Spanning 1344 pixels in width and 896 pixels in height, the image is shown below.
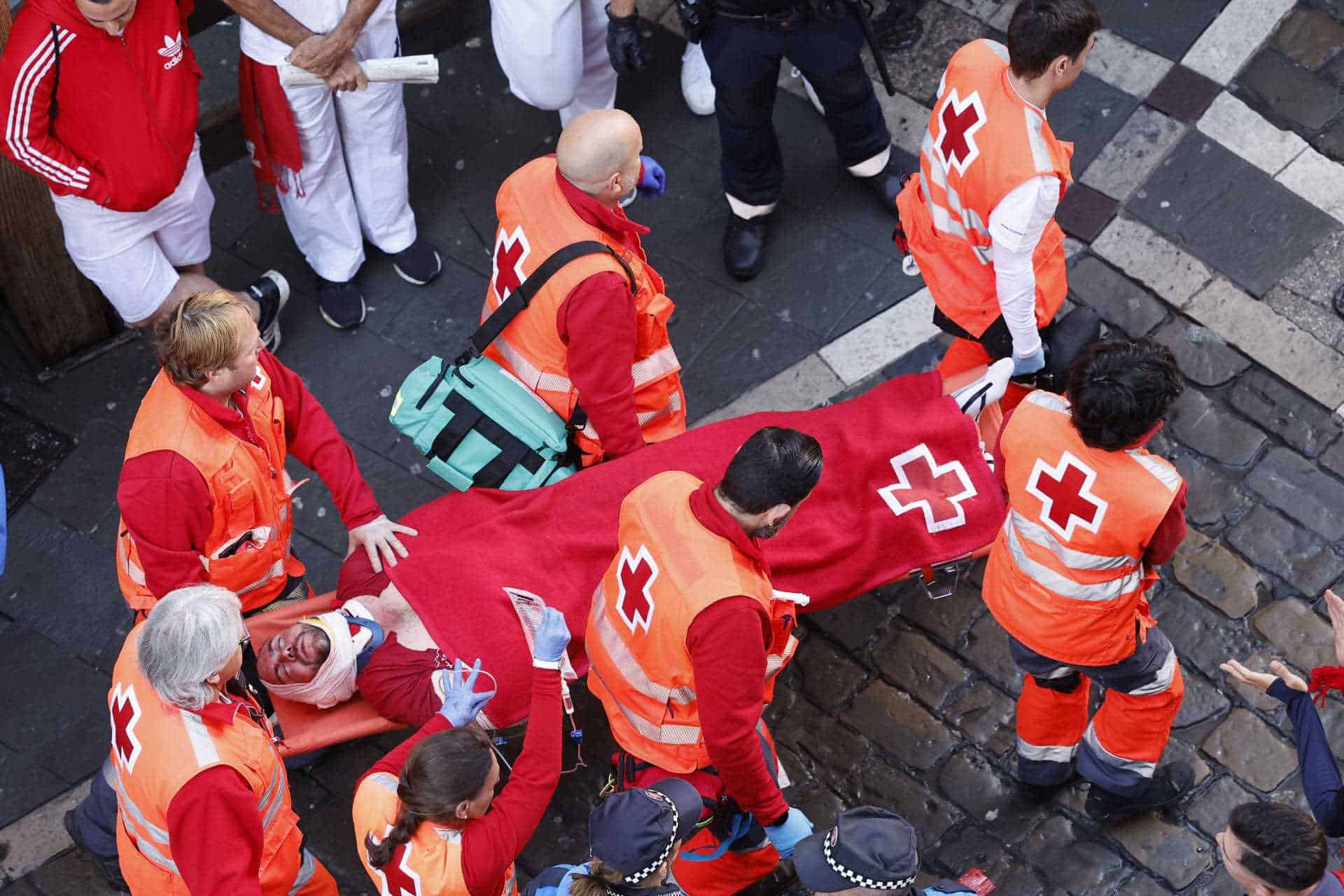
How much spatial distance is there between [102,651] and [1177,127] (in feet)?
15.0

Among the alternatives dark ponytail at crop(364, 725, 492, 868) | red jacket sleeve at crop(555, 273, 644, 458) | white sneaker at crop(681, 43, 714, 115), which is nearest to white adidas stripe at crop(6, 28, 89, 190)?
red jacket sleeve at crop(555, 273, 644, 458)

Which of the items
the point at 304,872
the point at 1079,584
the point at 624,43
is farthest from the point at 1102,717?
the point at 624,43

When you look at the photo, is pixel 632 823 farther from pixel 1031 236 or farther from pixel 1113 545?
pixel 1031 236

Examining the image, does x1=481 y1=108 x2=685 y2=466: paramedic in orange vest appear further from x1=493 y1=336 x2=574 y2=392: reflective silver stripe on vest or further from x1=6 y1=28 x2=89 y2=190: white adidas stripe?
x1=6 y1=28 x2=89 y2=190: white adidas stripe

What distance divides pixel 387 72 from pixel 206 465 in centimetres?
178

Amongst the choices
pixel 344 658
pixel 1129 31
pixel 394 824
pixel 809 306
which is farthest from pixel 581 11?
pixel 394 824

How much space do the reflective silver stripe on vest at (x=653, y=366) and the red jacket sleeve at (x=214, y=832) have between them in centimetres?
175

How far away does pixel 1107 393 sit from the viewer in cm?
345

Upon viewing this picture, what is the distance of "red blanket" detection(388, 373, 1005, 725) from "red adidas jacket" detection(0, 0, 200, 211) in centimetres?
148

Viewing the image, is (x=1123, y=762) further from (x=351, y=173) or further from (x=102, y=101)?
(x=102, y=101)

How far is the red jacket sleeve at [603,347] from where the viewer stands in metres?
4.14

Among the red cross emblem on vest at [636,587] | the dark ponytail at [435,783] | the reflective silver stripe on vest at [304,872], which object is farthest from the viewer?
the reflective silver stripe on vest at [304,872]

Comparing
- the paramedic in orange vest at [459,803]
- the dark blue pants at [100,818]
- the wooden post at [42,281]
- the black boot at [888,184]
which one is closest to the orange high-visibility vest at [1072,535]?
the paramedic in orange vest at [459,803]

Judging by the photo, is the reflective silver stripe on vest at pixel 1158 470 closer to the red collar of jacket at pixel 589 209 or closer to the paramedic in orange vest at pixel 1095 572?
the paramedic in orange vest at pixel 1095 572
